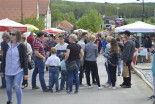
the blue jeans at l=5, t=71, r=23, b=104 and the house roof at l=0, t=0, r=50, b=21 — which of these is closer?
the blue jeans at l=5, t=71, r=23, b=104

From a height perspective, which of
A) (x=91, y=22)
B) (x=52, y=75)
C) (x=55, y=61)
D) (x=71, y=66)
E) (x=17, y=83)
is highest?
(x=91, y=22)

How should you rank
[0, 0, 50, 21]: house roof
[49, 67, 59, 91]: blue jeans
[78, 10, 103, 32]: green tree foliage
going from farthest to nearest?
[78, 10, 103, 32]: green tree foliage < [0, 0, 50, 21]: house roof < [49, 67, 59, 91]: blue jeans

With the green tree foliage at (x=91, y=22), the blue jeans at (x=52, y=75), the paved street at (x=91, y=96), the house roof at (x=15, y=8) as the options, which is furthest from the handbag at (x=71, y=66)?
the green tree foliage at (x=91, y=22)

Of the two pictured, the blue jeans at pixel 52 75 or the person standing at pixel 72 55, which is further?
the blue jeans at pixel 52 75

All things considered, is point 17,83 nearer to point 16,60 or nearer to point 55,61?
point 16,60

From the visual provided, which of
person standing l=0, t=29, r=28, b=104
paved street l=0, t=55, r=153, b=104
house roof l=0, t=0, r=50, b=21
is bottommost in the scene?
paved street l=0, t=55, r=153, b=104

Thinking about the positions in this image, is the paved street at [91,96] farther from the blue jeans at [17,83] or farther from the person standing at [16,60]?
the person standing at [16,60]

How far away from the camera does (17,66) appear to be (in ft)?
22.9

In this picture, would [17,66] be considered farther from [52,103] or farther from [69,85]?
[69,85]

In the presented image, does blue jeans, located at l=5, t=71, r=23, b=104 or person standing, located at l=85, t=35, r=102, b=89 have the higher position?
person standing, located at l=85, t=35, r=102, b=89

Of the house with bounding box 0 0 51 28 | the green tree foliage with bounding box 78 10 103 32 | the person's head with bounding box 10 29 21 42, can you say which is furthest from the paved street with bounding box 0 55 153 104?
the green tree foliage with bounding box 78 10 103 32

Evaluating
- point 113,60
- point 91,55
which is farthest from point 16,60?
point 113,60

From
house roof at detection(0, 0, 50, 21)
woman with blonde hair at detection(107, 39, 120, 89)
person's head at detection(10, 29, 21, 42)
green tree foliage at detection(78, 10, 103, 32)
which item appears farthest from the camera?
green tree foliage at detection(78, 10, 103, 32)

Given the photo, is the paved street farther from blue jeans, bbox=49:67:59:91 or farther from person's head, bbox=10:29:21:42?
person's head, bbox=10:29:21:42
